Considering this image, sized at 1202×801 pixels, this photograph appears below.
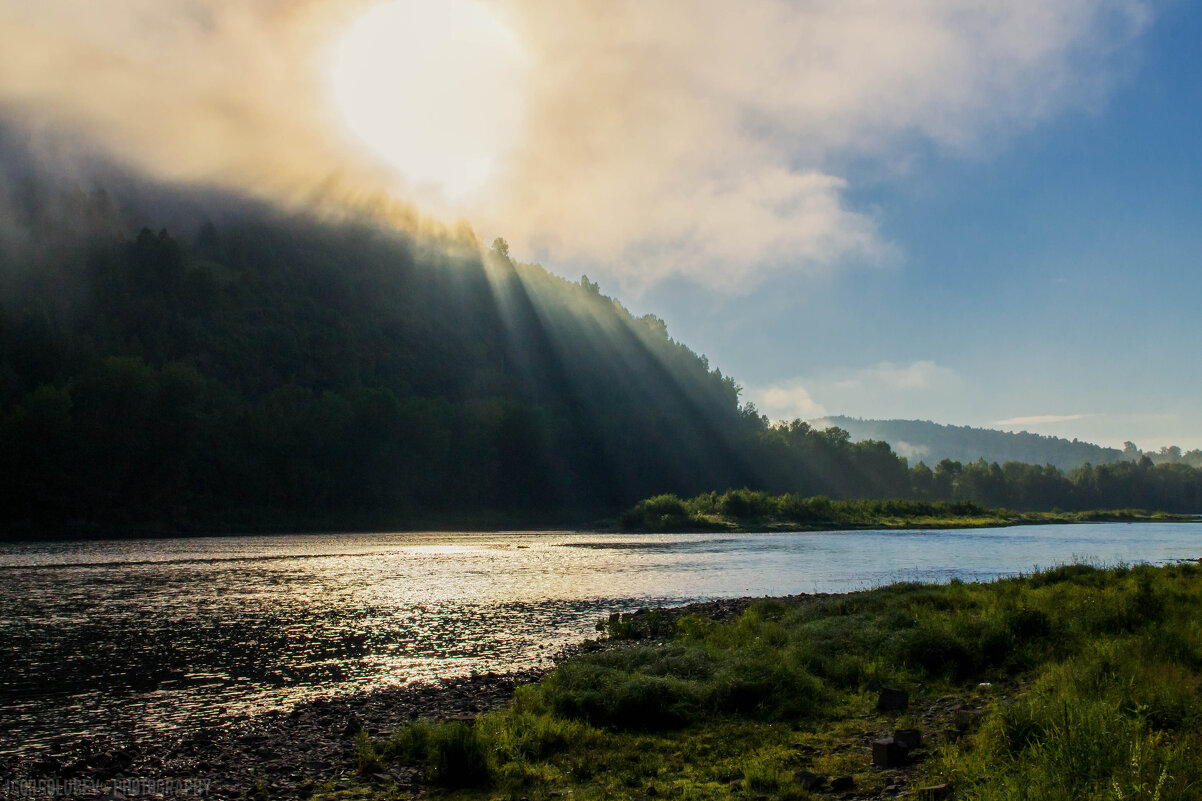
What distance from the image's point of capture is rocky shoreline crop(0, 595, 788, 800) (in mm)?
12195

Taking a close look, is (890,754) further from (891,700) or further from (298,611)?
(298,611)

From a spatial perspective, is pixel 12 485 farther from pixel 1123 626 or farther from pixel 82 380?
pixel 1123 626

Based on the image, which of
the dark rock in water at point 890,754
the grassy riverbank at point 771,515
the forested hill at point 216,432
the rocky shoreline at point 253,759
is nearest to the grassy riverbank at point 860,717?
the dark rock in water at point 890,754

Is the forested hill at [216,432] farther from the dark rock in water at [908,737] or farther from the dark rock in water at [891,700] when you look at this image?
the dark rock in water at [908,737]

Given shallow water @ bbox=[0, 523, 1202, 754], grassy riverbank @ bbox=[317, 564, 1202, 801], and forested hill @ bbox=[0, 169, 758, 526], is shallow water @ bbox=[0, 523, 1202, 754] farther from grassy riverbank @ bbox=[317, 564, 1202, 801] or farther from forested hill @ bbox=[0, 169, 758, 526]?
forested hill @ bbox=[0, 169, 758, 526]

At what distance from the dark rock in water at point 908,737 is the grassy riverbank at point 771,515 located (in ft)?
401

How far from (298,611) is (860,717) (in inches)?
1105

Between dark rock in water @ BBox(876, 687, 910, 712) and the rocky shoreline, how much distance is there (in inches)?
335

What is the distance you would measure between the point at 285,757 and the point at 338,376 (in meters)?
197

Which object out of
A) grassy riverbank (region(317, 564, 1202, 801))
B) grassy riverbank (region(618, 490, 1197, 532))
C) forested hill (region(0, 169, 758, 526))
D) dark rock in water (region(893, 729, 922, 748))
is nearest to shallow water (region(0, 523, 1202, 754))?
grassy riverbank (region(317, 564, 1202, 801))

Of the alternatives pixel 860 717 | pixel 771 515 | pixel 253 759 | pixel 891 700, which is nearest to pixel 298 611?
pixel 253 759

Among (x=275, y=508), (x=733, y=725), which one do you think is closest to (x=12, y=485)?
(x=275, y=508)

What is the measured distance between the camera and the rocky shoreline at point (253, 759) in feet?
40.0

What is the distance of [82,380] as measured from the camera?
11288 centimetres
